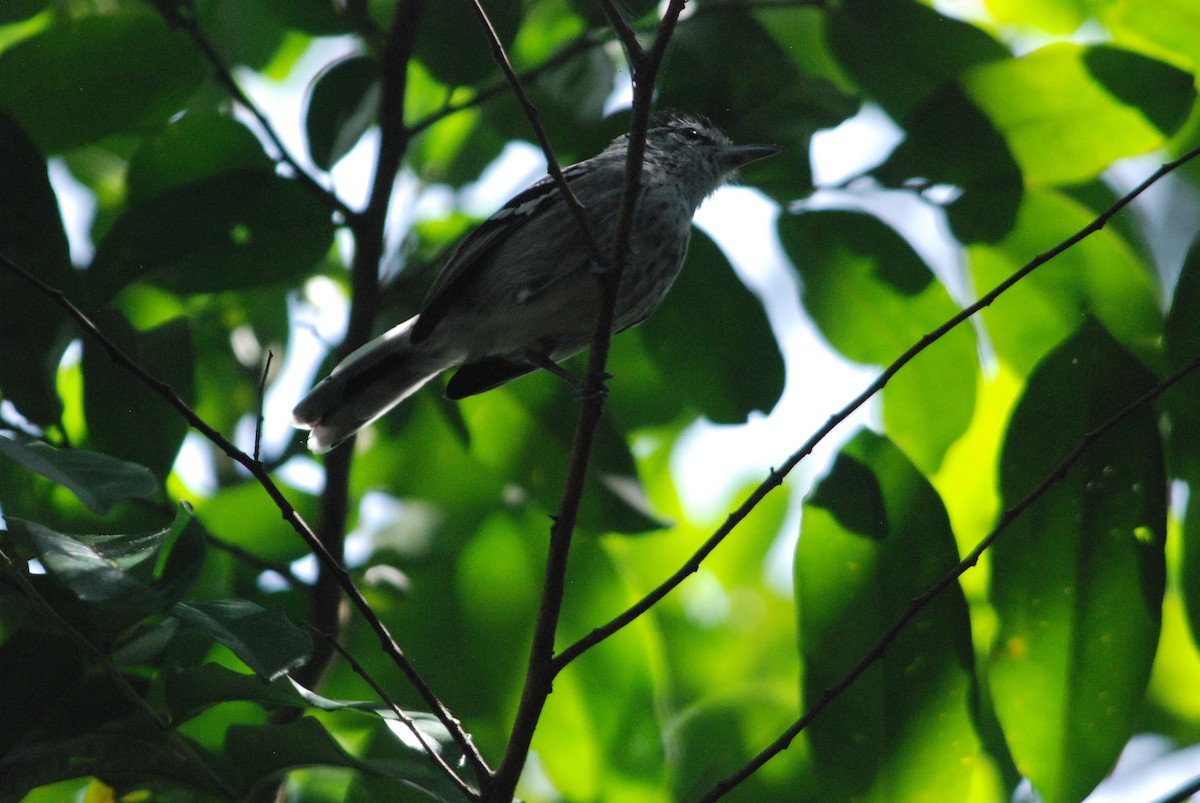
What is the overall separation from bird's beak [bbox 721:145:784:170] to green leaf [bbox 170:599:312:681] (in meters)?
2.36

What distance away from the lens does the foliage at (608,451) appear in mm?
2385

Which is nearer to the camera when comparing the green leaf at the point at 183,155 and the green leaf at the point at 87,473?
the green leaf at the point at 87,473

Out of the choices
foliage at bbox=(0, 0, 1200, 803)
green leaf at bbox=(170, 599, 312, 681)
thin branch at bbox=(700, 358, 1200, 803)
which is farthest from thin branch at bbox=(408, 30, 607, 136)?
thin branch at bbox=(700, 358, 1200, 803)

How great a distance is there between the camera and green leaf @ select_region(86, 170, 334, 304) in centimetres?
330

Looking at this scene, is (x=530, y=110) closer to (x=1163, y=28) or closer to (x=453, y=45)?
(x=453, y=45)

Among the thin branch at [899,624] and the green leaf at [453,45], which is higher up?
the green leaf at [453,45]

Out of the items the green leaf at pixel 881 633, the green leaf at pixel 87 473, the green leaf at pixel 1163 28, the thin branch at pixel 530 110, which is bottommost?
the green leaf at pixel 881 633

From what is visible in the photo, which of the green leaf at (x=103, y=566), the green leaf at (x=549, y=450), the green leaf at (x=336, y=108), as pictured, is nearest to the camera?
the green leaf at (x=103, y=566)

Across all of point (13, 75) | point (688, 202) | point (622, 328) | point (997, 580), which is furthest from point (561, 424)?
point (13, 75)

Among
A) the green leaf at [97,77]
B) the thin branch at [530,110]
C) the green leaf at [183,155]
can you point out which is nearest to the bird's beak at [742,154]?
the thin branch at [530,110]

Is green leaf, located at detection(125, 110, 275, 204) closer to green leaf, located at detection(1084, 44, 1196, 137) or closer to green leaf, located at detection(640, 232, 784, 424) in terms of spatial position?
green leaf, located at detection(640, 232, 784, 424)

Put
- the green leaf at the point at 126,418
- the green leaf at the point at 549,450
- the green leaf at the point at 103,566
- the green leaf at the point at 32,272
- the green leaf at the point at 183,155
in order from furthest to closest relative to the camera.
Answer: the green leaf at the point at 183,155, the green leaf at the point at 549,450, the green leaf at the point at 126,418, the green leaf at the point at 32,272, the green leaf at the point at 103,566

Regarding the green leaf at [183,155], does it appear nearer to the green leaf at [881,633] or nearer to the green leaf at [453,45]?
the green leaf at [453,45]

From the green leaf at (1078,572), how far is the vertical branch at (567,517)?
3.46 feet
